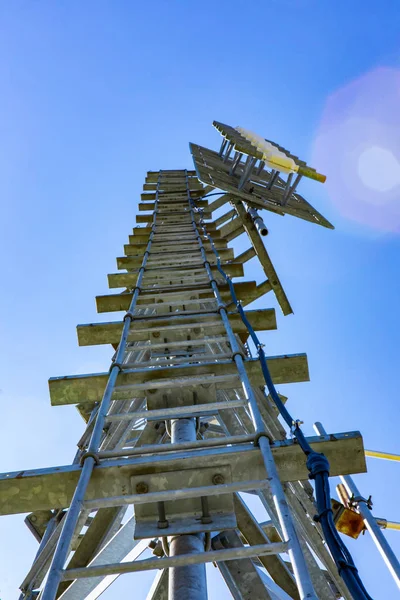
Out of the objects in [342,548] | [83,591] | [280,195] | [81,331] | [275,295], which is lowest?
[342,548]

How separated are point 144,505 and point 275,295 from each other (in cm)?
483

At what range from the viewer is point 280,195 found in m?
8.72

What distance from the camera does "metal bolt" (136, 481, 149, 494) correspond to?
2641 mm

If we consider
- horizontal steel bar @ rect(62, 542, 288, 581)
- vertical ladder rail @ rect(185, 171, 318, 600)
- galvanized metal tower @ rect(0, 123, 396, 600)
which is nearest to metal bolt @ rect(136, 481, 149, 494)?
galvanized metal tower @ rect(0, 123, 396, 600)

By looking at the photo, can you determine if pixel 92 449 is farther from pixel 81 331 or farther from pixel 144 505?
pixel 81 331

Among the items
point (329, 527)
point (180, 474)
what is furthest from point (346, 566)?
point (180, 474)

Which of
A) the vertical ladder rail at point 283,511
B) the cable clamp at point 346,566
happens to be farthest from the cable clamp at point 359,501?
the cable clamp at point 346,566

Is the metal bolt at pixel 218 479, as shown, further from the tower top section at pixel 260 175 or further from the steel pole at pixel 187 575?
the tower top section at pixel 260 175

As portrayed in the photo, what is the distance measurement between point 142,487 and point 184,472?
22 cm

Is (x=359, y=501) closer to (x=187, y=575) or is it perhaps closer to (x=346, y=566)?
(x=187, y=575)

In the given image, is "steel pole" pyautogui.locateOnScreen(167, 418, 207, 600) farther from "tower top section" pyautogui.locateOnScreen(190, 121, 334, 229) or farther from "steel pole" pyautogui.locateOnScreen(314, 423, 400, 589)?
"tower top section" pyautogui.locateOnScreen(190, 121, 334, 229)

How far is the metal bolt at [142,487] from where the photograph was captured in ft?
8.66

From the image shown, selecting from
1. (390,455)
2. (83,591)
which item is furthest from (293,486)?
(390,455)

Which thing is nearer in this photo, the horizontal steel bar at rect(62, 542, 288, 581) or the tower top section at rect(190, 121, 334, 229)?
the horizontal steel bar at rect(62, 542, 288, 581)
